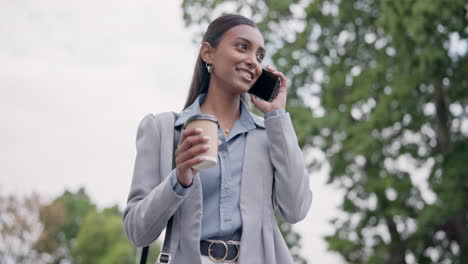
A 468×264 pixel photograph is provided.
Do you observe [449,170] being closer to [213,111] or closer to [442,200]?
[442,200]

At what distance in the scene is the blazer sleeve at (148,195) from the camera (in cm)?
255

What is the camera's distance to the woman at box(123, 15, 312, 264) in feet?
8.57

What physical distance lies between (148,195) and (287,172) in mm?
628

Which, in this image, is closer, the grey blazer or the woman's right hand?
the woman's right hand

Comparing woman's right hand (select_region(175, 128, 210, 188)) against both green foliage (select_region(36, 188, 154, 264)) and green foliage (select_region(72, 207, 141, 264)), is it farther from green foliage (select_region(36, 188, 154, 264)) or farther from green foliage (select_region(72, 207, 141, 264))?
green foliage (select_region(72, 207, 141, 264))

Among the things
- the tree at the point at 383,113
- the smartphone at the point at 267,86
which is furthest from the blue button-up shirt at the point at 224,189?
the tree at the point at 383,113

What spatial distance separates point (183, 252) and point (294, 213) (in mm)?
539

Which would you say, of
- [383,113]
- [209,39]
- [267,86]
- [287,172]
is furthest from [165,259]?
[383,113]

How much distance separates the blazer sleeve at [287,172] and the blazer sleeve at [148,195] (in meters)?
0.49

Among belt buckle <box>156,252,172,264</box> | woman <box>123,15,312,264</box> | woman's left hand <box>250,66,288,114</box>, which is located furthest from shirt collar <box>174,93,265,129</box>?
belt buckle <box>156,252,172,264</box>

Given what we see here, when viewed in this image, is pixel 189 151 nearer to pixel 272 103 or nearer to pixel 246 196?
pixel 246 196

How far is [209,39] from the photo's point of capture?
310cm

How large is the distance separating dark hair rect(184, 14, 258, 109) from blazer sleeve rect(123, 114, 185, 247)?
33cm

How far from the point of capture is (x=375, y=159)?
1414 centimetres
